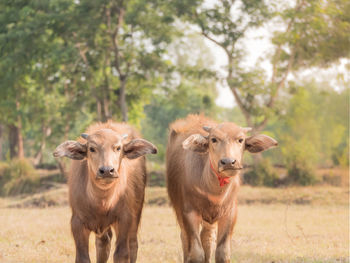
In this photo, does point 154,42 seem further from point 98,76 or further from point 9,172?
point 9,172

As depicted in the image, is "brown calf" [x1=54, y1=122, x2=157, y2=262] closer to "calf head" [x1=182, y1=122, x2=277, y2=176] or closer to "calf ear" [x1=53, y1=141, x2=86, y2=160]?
"calf ear" [x1=53, y1=141, x2=86, y2=160]

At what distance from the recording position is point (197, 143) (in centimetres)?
559

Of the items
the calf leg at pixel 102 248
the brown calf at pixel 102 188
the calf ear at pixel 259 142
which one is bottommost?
the calf leg at pixel 102 248

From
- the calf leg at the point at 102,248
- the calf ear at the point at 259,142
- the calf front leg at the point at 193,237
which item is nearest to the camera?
the calf ear at the point at 259,142

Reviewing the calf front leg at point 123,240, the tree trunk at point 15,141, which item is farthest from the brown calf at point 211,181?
the tree trunk at point 15,141

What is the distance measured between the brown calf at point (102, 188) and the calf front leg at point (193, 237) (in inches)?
24.3

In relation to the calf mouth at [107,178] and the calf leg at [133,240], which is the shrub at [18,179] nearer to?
the calf leg at [133,240]

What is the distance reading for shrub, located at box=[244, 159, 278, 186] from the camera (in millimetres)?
19156

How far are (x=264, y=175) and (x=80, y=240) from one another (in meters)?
14.3

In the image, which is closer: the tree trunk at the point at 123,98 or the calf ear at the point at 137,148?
the calf ear at the point at 137,148

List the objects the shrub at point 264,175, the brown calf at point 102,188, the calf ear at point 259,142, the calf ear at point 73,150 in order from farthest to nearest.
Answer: the shrub at point 264,175, the calf ear at point 259,142, the calf ear at point 73,150, the brown calf at point 102,188

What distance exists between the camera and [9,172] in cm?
2091

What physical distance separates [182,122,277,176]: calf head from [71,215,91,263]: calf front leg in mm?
1422

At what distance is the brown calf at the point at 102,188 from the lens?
523 centimetres
